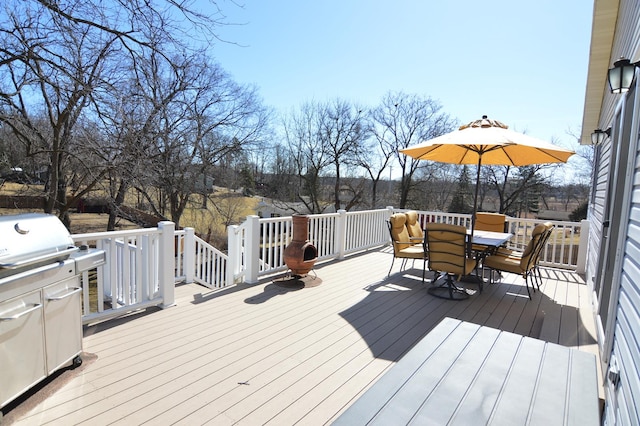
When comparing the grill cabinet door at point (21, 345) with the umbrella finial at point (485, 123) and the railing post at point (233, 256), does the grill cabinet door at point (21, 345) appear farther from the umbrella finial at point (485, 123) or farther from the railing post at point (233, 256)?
the umbrella finial at point (485, 123)

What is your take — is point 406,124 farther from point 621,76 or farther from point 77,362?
point 77,362

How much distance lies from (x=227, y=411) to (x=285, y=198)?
18.4 metres

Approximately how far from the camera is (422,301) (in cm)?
432

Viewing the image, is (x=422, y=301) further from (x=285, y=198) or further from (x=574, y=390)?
(x=285, y=198)

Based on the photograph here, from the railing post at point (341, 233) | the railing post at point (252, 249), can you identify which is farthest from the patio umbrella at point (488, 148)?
the railing post at point (252, 249)

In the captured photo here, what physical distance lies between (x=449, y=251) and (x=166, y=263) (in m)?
3.34

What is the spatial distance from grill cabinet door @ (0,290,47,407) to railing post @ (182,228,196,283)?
267cm

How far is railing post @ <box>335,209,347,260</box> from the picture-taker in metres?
6.32

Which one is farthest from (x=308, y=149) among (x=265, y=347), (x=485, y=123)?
(x=265, y=347)

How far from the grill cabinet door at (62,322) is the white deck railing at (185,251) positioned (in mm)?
683

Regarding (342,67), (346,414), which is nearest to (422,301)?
(346,414)

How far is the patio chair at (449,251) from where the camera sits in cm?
425

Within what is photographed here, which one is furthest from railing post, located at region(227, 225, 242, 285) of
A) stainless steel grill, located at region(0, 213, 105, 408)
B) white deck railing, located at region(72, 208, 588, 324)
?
stainless steel grill, located at region(0, 213, 105, 408)

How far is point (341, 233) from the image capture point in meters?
6.39
